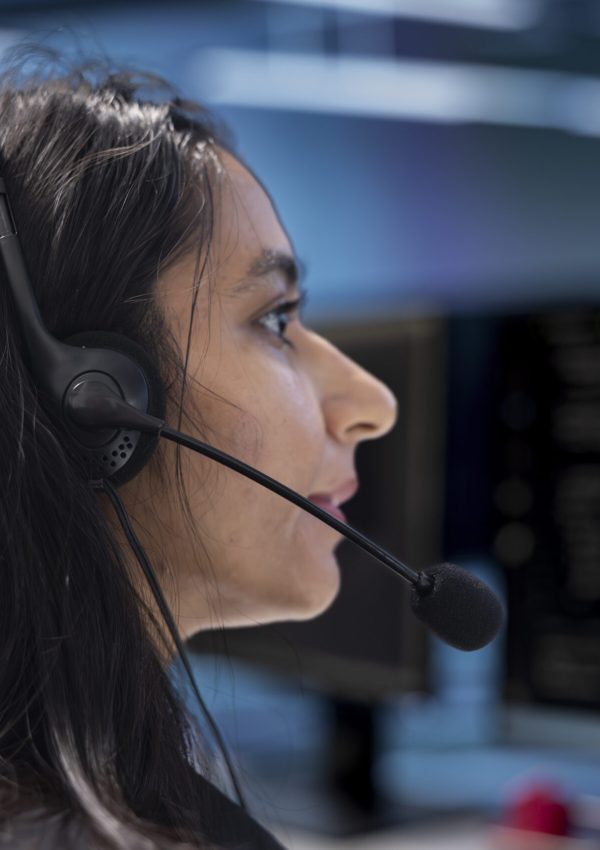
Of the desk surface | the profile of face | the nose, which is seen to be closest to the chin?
the profile of face

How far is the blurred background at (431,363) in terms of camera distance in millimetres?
1461

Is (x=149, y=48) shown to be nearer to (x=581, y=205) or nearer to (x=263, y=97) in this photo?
(x=263, y=97)

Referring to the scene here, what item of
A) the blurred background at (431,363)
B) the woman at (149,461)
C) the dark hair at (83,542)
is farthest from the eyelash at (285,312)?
the blurred background at (431,363)

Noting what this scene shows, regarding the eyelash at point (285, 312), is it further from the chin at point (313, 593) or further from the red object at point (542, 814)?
the red object at point (542, 814)

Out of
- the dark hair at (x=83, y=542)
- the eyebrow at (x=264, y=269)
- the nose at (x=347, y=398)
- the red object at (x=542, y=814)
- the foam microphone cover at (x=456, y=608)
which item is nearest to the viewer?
the dark hair at (x=83, y=542)

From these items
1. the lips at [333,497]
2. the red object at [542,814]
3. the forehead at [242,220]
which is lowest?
the red object at [542,814]

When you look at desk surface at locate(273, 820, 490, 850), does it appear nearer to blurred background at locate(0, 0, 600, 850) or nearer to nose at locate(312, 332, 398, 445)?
blurred background at locate(0, 0, 600, 850)

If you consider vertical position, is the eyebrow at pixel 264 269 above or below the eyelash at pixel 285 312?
above

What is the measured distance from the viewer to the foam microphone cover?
0.76m

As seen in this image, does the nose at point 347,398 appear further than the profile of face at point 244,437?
Result: Yes

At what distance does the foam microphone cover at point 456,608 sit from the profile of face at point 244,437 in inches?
6.0

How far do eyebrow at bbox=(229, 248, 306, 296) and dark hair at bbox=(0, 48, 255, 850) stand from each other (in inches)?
2.4

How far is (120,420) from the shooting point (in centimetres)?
70

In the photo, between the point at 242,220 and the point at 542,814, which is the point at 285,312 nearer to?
the point at 242,220
